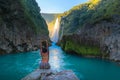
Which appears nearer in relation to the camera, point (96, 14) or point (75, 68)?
point (75, 68)

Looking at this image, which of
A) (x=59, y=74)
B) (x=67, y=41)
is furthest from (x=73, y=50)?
(x=59, y=74)

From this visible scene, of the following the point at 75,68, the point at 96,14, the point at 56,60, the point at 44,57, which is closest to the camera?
the point at 44,57

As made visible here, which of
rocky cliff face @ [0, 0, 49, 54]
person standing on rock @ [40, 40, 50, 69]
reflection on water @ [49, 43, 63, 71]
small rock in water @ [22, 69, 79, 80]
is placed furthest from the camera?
rocky cliff face @ [0, 0, 49, 54]

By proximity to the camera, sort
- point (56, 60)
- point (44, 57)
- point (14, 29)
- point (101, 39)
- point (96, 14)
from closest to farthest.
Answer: point (44, 57) < point (56, 60) < point (101, 39) < point (14, 29) < point (96, 14)

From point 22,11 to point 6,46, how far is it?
1732 cm

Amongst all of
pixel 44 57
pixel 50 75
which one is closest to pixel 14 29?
pixel 44 57

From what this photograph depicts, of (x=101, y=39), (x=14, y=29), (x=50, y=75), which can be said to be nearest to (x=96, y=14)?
(x=101, y=39)

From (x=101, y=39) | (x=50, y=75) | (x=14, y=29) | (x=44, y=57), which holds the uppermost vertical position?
(x=14, y=29)

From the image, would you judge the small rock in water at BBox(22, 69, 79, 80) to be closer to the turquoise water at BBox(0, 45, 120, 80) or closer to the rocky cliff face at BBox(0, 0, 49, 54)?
the turquoise water at BBox(0, 45, 120, 80)

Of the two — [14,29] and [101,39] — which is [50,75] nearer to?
[101,39]

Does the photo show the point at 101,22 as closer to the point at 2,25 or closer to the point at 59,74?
the point at 2,25

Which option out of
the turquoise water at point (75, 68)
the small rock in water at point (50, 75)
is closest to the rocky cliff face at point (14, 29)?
the turquoise water at point (75, 68)

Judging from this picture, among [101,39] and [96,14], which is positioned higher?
[96,14]

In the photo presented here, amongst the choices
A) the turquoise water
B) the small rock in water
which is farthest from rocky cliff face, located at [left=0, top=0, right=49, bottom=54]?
the small rock in water
